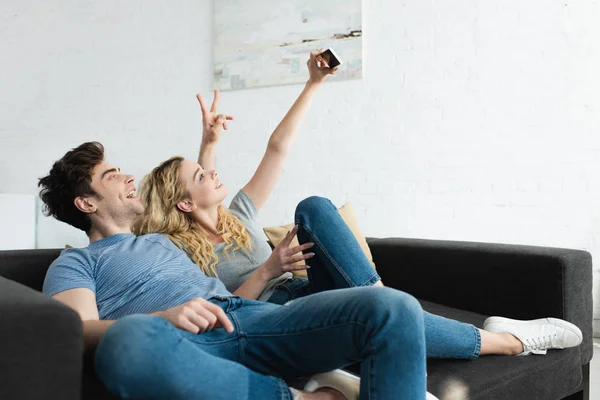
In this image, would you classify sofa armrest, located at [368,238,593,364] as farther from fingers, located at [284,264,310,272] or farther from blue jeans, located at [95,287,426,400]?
blue jeans, located at [95,287,426,400]

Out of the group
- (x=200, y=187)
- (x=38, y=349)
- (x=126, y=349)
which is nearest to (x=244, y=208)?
(x=200, y=187)

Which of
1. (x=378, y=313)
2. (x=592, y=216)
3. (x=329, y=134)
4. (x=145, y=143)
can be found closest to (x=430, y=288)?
(x=378, y=313)

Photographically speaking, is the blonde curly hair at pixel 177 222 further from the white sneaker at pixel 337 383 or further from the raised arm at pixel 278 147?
the white sneaker at pixel 337 383

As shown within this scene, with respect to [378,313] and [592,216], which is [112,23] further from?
[378,313]

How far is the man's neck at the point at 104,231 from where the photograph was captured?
6.37ft

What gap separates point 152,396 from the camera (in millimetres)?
1193

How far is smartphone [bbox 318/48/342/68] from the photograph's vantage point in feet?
7.34

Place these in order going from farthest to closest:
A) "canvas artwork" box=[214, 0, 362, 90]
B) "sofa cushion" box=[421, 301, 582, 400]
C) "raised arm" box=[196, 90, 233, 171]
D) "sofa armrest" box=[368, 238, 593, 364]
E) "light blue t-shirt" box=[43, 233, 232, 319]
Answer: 1. "canvas artwork" box=[214, 0, 362, 90]
2. "raised arm" box=[196, 90, 233, 171]
3. "sofa armrest" box=[368, 238, 593, 364]
4. "light blue t-shirt" box=[43, 233, 232, 319]
5. "sofa cushion" box=[421, 301, 582, 400]

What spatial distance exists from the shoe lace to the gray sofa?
27mm

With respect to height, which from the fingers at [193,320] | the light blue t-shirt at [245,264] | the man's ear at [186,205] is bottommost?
the light blue t-shirt at [245,264]

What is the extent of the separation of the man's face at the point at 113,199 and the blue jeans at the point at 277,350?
63 cm

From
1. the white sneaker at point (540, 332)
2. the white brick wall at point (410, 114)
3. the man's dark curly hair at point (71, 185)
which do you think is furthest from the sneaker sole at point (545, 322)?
the white brick wall at point (410, 114)

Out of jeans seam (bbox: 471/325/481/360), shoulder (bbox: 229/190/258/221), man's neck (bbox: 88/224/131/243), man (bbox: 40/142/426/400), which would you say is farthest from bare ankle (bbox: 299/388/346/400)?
shoulder (bbox: 229/190/258/221)

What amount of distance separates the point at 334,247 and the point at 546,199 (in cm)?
189
